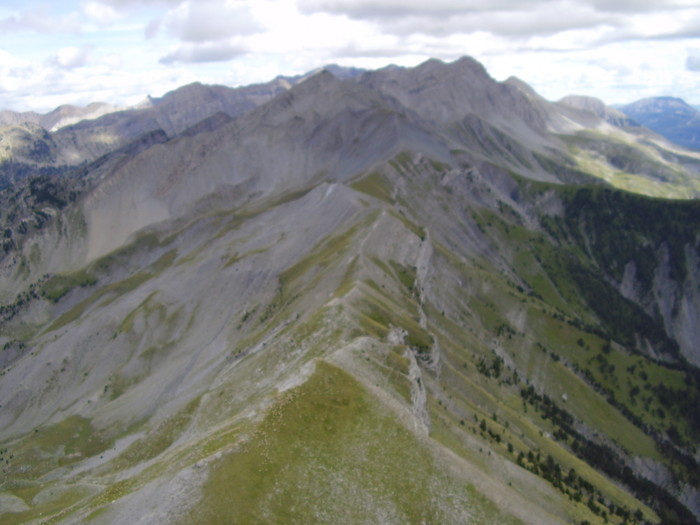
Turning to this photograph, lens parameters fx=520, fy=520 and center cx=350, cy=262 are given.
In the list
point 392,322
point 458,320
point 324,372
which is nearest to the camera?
point 324,372

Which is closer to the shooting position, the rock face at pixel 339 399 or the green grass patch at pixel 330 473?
the green grass patch at pixel 330 473

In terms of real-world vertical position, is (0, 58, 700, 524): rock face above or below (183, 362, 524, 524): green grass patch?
below

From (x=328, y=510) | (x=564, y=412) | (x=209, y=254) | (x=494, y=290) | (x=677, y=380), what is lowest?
(x=677, y=380)

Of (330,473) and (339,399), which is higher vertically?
(339,399)

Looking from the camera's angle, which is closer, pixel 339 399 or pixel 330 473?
pixel 330 473

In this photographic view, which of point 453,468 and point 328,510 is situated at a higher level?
point 328,510

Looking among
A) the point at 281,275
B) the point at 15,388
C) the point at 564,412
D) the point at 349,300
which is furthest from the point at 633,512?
the point at 15,388

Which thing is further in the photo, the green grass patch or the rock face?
the rock face

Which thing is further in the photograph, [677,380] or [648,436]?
[677,380]

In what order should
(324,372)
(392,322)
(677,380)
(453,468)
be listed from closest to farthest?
(453,468)
(324,372)
(392,322)
(677,380)

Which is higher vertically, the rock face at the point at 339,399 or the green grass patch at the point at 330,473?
the green grass patch at the point at 330,473

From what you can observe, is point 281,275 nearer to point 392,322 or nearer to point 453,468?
point 392,322
